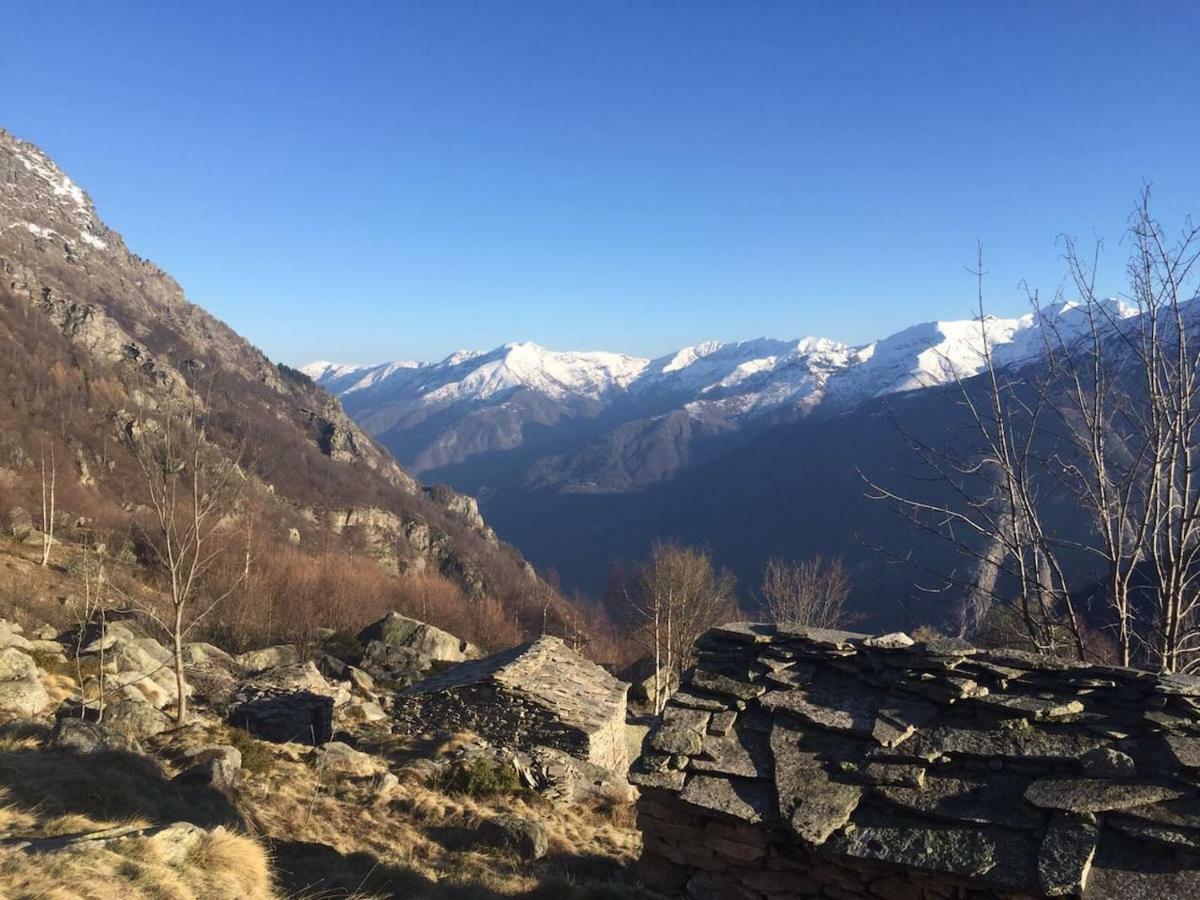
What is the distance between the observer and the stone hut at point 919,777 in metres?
5.43

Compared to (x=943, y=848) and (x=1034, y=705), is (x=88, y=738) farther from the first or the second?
(x=1034, y=705)

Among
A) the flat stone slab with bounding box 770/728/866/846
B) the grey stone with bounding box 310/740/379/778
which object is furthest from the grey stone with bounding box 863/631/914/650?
the grey stone with bounding box 310/740/379/778

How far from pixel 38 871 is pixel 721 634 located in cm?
667

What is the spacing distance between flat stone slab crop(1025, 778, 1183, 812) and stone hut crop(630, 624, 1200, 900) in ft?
0.04

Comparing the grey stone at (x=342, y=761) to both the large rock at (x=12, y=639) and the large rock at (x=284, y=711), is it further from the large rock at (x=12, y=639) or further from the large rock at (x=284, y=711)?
the large rock at (x=12, y=639)

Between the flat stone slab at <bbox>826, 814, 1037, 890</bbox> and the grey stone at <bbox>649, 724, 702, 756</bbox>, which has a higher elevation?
the grey stone at <bbox>649, 724, 702, 756</bbox>

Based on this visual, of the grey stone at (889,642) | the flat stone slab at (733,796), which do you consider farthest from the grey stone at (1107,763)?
the flat stone slab at (733,796)

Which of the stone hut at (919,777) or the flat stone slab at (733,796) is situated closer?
the stone hut at (919,777)

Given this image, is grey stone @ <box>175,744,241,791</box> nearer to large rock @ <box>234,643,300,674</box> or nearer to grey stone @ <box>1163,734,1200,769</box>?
large rock @ <box>234,643,300,674</box>

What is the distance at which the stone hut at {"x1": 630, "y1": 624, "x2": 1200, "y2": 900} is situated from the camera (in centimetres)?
543

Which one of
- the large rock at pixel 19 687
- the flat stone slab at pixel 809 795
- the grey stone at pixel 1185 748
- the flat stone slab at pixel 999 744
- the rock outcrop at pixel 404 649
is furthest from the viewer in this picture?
the rock outcrop at pixel 404 649

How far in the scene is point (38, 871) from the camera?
581 cm

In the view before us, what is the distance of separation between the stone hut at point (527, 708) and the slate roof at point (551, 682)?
26mm

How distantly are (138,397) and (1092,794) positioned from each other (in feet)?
351
